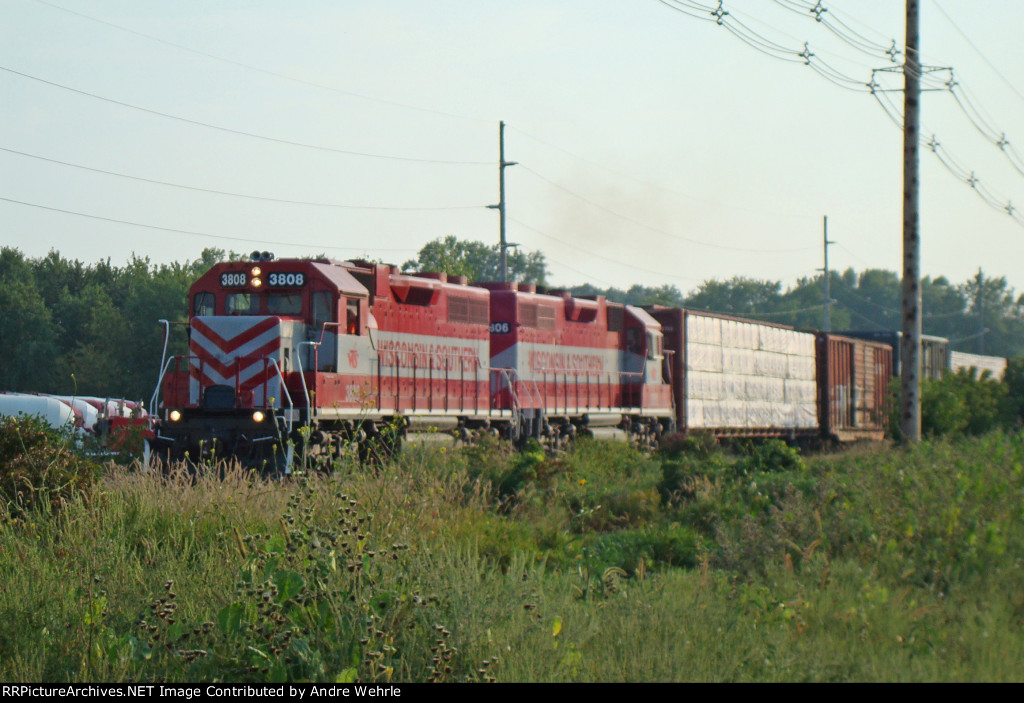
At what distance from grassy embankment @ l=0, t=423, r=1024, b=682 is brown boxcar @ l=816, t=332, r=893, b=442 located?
73.3 feet

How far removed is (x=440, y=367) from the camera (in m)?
20.0

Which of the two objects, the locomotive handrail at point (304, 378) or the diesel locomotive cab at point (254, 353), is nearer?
the locomotive handrail at point (304, 378)

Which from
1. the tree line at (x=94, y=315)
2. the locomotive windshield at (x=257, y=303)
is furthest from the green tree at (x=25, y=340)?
the locomotive windshield at (x=257, y=303)

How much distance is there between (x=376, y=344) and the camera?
18.4 meters

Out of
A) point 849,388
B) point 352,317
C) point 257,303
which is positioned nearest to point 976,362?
point 849,388

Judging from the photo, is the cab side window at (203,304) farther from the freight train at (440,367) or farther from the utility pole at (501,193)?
the utility pole at (501,193)

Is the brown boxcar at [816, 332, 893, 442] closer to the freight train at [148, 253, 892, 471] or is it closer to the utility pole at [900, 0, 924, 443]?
the freight train at [148, 253, 892, 471]

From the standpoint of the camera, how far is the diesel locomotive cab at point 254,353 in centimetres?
1598

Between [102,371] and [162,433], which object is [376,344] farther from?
[102,371]

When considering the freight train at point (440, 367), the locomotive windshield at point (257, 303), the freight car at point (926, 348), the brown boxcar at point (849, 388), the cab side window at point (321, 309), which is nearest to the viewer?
the freight train at point (440, 367)

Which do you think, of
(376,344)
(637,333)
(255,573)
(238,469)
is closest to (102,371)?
(637,333)

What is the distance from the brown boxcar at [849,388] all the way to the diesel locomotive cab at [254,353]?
19.7 metres

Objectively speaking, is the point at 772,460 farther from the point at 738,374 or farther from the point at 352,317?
the point at 738,374
